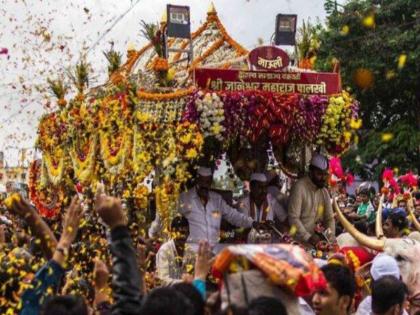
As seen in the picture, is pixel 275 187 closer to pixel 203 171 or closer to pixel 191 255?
pixel 203 171

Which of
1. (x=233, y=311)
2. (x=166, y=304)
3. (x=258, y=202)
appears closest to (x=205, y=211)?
(x=258, y=202)

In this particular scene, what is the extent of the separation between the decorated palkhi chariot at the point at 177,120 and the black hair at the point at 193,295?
3.83 metres

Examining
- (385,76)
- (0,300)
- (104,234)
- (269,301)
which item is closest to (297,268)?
(269,301)

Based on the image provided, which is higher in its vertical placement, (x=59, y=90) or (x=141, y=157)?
(x=59, y=90)

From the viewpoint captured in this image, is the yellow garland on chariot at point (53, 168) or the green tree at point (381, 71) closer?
the yellow garland on chariot at point (53, 168)

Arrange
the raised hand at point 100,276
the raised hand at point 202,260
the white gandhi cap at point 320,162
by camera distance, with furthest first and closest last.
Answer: the white gandhi cap at point 320,162
the raised hand at point 100,276
the raised hand at point 202,260

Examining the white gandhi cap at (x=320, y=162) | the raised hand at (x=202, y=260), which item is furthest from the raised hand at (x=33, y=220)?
the white gandhi cap at (x=320, y=162)

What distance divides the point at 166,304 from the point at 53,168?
21.2 ft

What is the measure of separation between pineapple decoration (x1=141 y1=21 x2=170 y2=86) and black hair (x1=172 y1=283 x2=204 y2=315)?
4850 mm

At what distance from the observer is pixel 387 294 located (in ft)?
17.7

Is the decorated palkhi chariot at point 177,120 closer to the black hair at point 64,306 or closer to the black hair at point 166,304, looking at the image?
the black hair at point 64,306

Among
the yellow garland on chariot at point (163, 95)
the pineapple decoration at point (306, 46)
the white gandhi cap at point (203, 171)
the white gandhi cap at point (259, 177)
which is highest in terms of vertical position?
the pineapple decoration at point (306, 46)

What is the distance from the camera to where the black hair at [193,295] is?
4.29m

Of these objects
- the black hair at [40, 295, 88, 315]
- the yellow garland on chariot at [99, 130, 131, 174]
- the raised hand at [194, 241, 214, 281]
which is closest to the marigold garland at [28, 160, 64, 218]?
the yellow garland on chariot at [99, 130, 131, 174]
